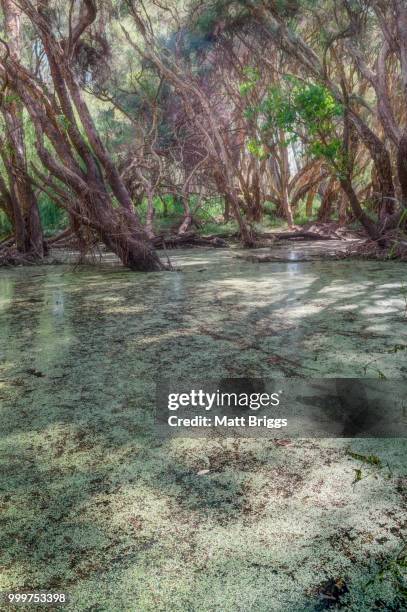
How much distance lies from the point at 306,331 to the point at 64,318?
137 centimetres

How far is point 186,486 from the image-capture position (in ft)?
4.13

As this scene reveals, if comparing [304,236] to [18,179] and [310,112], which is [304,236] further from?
[18,179]

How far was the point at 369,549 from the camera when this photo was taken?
40.3 inches

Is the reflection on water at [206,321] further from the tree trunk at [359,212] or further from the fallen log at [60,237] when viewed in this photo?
the fallen log at [60,237]

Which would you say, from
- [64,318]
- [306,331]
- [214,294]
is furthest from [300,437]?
[214,294]

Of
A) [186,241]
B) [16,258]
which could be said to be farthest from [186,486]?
[186,241]

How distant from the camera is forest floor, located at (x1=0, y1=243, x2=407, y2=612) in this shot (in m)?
0.95

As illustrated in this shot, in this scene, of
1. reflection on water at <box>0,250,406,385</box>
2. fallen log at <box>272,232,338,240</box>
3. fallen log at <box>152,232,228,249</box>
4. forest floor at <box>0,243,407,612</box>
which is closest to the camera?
forest floor at <box>0,243,407,612</box>

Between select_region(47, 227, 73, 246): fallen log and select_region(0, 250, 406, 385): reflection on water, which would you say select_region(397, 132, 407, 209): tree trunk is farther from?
select_region(47, 227, 73, 246): fallen log

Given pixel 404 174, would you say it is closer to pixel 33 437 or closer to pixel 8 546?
pixel 33 437

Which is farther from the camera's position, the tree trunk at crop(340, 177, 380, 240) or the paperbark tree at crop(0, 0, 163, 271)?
the tree trunk at crop(340, 177, 380, 240)

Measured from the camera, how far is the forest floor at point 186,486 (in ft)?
3.11

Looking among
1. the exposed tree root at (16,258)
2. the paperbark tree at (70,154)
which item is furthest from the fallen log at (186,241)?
the paperbark tree at (70,154)

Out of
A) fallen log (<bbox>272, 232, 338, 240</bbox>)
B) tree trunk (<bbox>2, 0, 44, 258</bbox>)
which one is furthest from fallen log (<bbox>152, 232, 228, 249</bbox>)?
tree trunk (<bbox>2, 0, 44, 258</bbox>)
